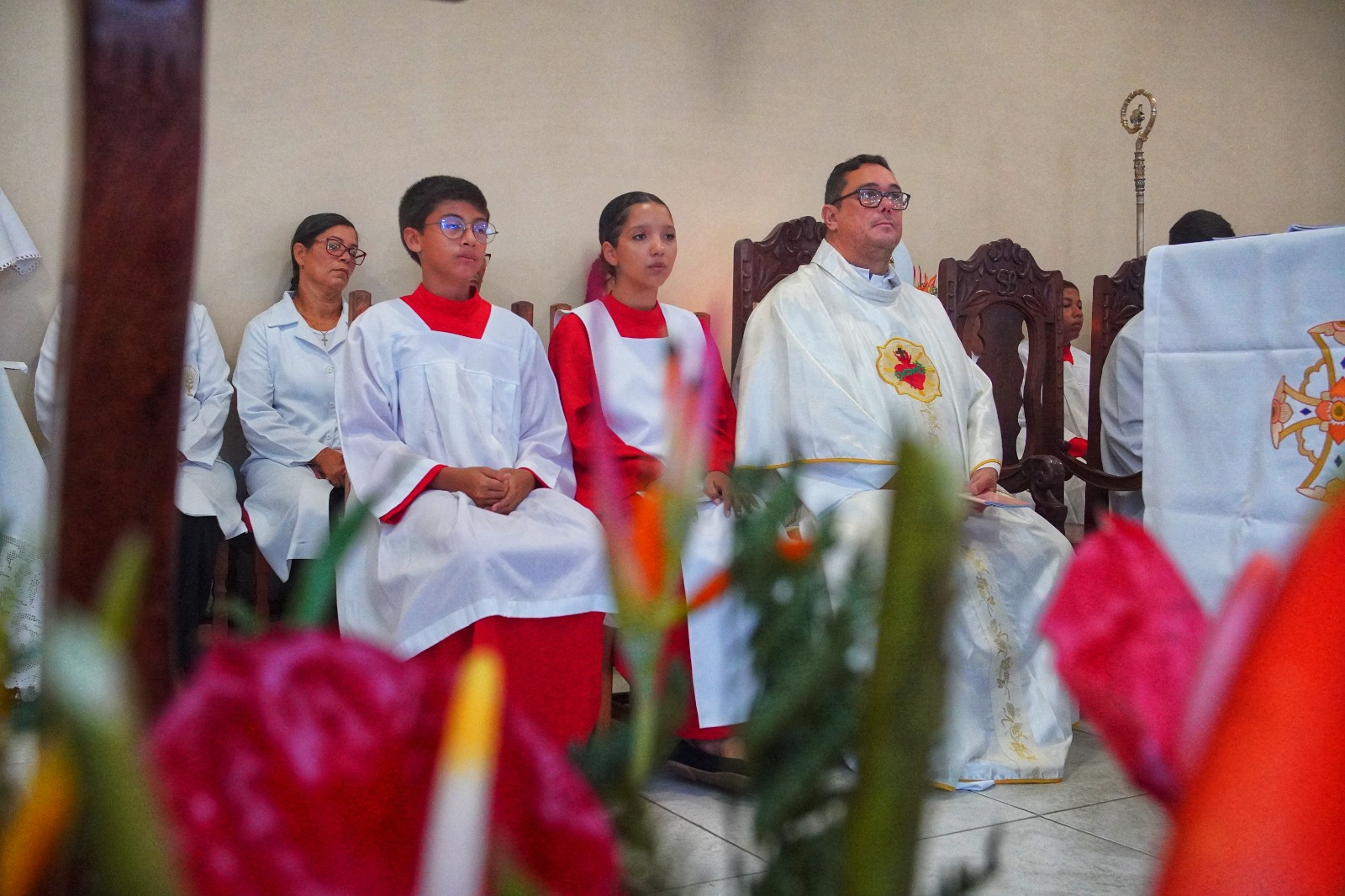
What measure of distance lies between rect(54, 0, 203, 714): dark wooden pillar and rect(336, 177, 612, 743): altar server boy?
8.50ft

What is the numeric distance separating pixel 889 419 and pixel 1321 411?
1.09 metres

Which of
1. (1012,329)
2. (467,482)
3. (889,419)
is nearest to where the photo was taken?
(889,419)

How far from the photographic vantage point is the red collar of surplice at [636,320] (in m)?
3.84

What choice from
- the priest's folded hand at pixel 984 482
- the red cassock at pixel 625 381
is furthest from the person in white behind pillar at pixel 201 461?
the priest's folded hand at pixel 984 482

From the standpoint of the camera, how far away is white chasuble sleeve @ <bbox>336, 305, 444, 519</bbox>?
3.20 m

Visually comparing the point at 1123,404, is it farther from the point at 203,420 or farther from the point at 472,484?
the point at 203,420

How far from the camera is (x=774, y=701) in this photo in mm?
243

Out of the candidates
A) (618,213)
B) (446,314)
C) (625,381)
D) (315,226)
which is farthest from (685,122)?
(446,314)

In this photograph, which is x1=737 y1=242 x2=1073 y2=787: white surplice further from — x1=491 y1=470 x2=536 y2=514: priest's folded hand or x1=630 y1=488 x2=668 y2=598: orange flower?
x1=630 y1=488 x2=668 y2=598: orange flower

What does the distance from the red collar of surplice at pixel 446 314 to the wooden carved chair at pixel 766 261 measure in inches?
35.8

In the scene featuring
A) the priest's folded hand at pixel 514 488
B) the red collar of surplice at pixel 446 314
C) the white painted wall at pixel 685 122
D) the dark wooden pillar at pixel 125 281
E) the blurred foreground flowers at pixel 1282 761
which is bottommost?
the priest's folded hand at pixel 514 488

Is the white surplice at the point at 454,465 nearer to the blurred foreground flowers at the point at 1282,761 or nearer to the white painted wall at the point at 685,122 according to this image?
the white painted wall at the point at 685,122

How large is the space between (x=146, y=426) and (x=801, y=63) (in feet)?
18.3

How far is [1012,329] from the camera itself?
446 cm
